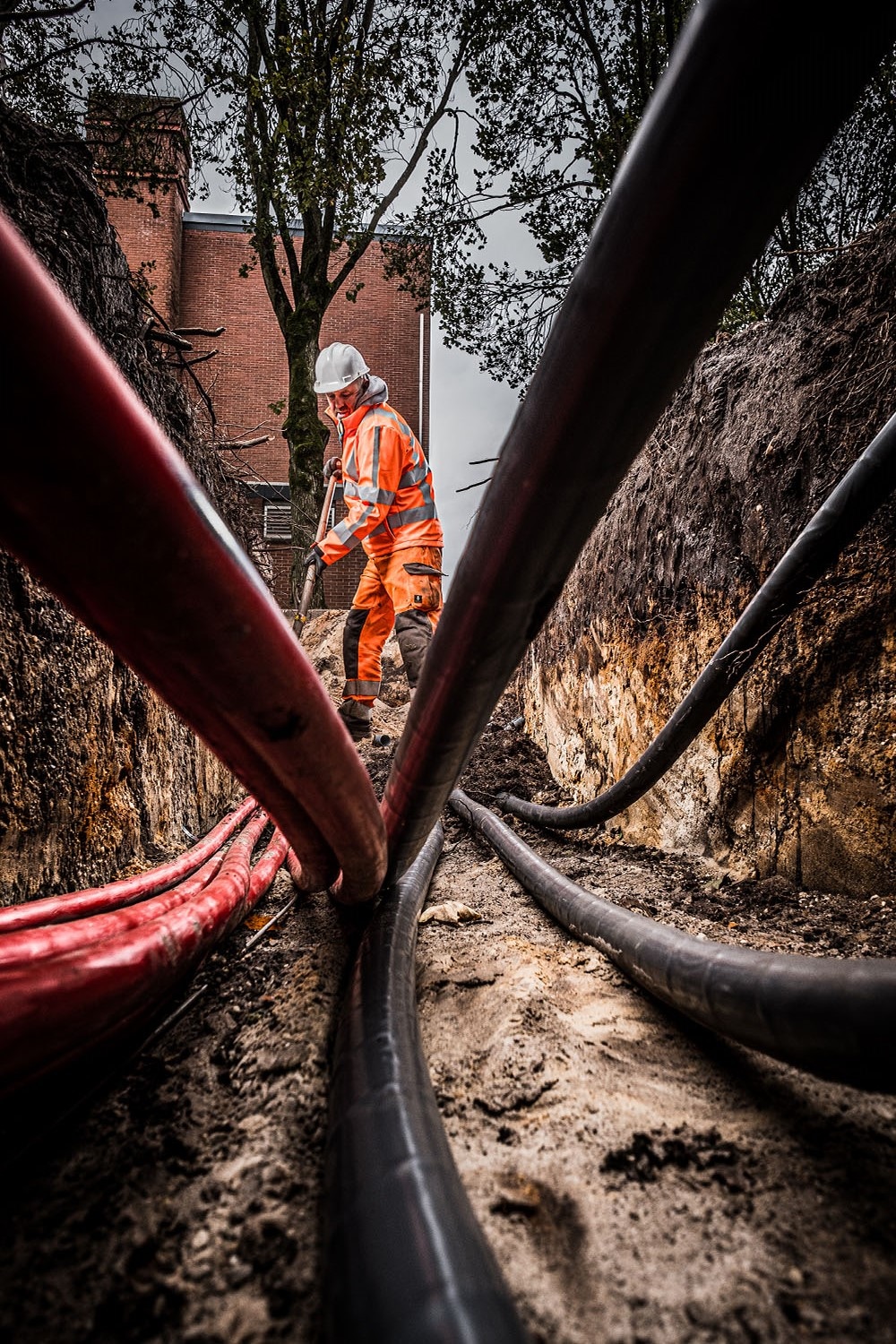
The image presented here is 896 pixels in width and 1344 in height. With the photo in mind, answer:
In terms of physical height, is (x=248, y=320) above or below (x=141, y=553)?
above

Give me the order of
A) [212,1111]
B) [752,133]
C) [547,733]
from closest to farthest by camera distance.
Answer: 1. [752,133]
2. [212,1111]
3. [547,733]

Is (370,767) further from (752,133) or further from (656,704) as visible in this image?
(752,133)

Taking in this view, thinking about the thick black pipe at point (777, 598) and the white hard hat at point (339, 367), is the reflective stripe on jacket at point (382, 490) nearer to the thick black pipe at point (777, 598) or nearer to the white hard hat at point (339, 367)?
the white hard hat at point (339, 367)

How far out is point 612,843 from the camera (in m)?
2.71

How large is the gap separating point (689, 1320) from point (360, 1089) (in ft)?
1.43

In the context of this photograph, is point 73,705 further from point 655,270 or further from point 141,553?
point 655,270

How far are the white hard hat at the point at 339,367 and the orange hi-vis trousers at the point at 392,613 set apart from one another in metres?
1.22

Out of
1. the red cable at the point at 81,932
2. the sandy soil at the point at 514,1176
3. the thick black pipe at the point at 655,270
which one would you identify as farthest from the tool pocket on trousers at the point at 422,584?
the thick black pipe at the point at 655,270

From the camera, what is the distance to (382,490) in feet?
11.5

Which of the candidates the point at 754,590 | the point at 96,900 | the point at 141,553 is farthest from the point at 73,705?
the point at 754,590

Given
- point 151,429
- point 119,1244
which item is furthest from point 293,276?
point 119,1244

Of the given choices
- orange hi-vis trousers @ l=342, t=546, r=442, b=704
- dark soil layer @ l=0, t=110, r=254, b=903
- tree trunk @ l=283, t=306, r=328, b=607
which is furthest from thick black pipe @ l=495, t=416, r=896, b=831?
tree trunk @ l=283, t=306, r=328, b=607

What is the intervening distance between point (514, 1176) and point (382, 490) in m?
3.33

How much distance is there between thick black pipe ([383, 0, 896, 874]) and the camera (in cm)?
50
